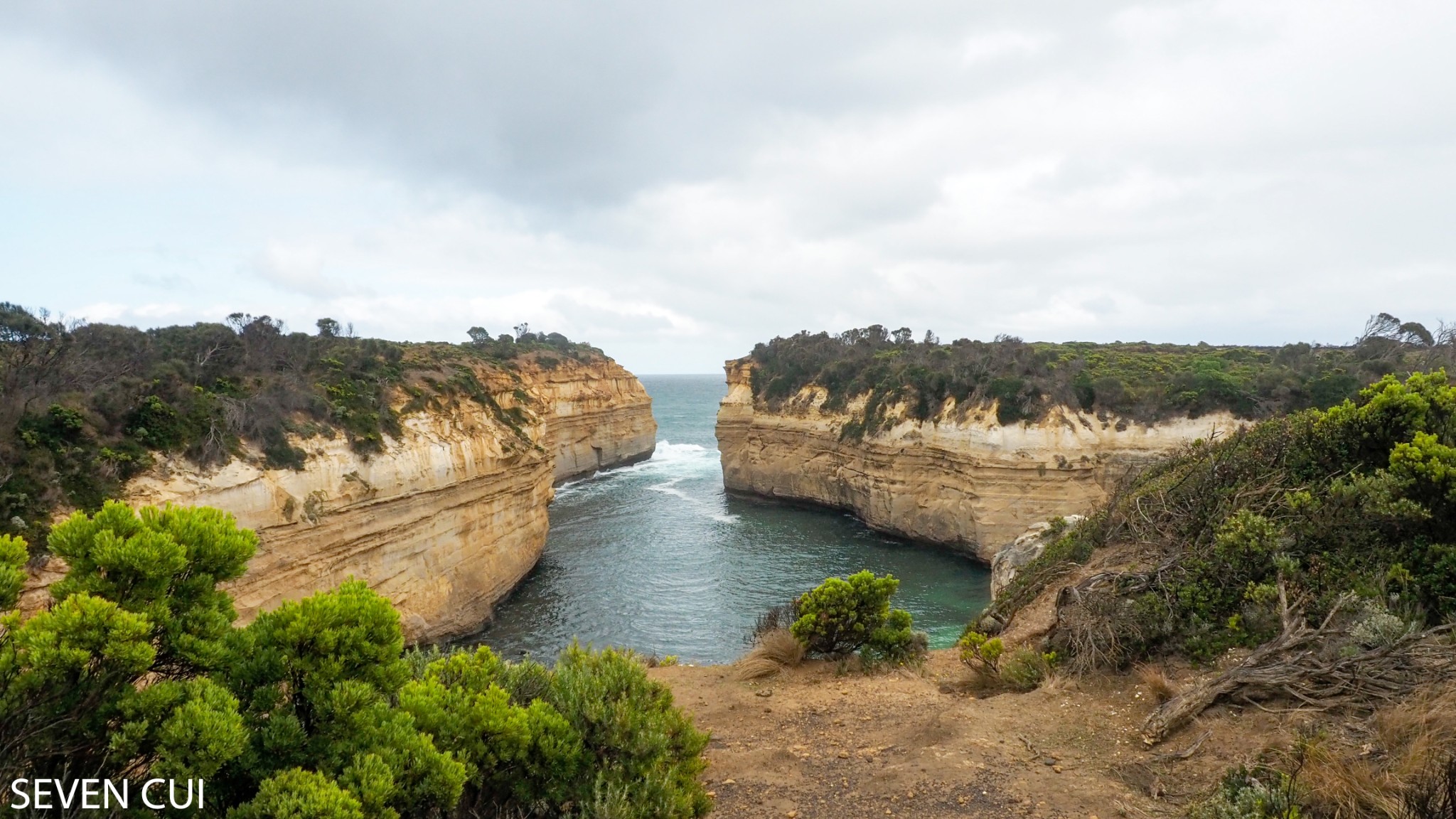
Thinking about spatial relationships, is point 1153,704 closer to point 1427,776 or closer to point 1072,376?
point 1427,776

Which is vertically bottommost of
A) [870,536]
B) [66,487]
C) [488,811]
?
[870,536]

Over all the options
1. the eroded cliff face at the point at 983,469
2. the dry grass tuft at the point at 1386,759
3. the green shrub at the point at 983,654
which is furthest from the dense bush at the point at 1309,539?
the eroded cliff face at the point at 983,469

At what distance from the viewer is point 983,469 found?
2720cm

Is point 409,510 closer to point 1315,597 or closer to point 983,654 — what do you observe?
point 983,654

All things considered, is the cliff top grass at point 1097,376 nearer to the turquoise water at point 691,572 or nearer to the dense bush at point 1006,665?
the turquoise water at point 691,572

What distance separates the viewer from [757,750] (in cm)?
764

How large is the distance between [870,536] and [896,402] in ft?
21.8

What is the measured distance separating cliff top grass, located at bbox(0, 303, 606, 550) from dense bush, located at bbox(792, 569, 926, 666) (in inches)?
373

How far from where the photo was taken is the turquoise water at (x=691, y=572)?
63.5ft

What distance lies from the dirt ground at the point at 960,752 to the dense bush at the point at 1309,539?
1.20 metres

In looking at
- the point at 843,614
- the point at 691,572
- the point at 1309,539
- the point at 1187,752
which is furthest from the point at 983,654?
the point at 691,572

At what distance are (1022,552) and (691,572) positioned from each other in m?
12.8

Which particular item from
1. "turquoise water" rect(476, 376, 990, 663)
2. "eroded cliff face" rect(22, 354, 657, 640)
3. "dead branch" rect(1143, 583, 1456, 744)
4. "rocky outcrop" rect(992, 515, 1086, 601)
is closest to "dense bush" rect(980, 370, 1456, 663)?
"dead branch" rect(1143, 583, 1456, 744)

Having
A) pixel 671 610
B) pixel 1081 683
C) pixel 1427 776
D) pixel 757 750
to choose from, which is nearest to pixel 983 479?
pixel 671 610
